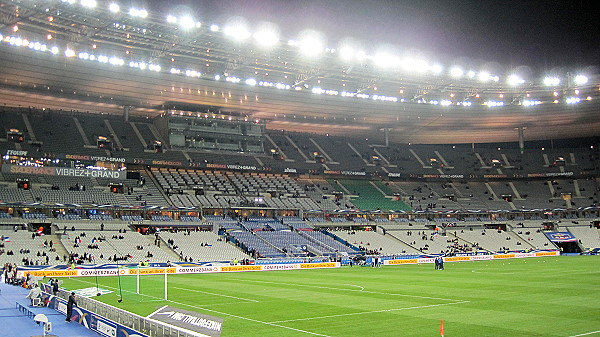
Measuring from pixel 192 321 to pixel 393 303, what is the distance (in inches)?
499

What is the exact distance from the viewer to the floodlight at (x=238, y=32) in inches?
2120

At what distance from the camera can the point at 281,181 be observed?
86.1m

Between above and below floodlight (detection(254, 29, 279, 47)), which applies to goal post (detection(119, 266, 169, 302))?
below

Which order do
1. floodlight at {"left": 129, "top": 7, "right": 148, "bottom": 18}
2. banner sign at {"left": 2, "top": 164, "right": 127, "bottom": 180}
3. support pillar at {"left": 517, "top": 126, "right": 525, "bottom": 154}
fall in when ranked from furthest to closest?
support pillar at {"left": 517, "top": 126, "right": 525, "bottom": 154} → banner sign at {"left": 2, "top": 164, "right": 127, "bottom": 180} → floodlight at {"left": 129, "top": 7, "right": 148, "bottom": 18}

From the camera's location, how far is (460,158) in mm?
102562

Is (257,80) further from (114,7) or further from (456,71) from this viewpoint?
(114,7)

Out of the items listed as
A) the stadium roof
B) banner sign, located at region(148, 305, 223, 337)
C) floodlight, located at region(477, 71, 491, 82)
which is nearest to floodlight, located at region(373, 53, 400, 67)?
the stadium roof

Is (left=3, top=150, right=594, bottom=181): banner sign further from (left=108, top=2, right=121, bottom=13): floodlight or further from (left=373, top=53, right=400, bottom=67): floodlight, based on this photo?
(left=373, top=53, right=400, bottom=67): floodlight

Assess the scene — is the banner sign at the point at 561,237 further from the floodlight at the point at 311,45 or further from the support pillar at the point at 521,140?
the floodlight at the point at 311,45

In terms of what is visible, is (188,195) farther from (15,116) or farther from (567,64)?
(567,64)

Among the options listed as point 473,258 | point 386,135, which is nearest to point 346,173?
point 386,135

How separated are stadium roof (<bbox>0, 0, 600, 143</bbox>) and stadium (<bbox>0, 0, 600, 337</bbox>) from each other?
0.32m

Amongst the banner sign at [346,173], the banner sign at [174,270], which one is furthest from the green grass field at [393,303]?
the banner sign at [346,173]

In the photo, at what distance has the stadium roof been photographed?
173 feet
